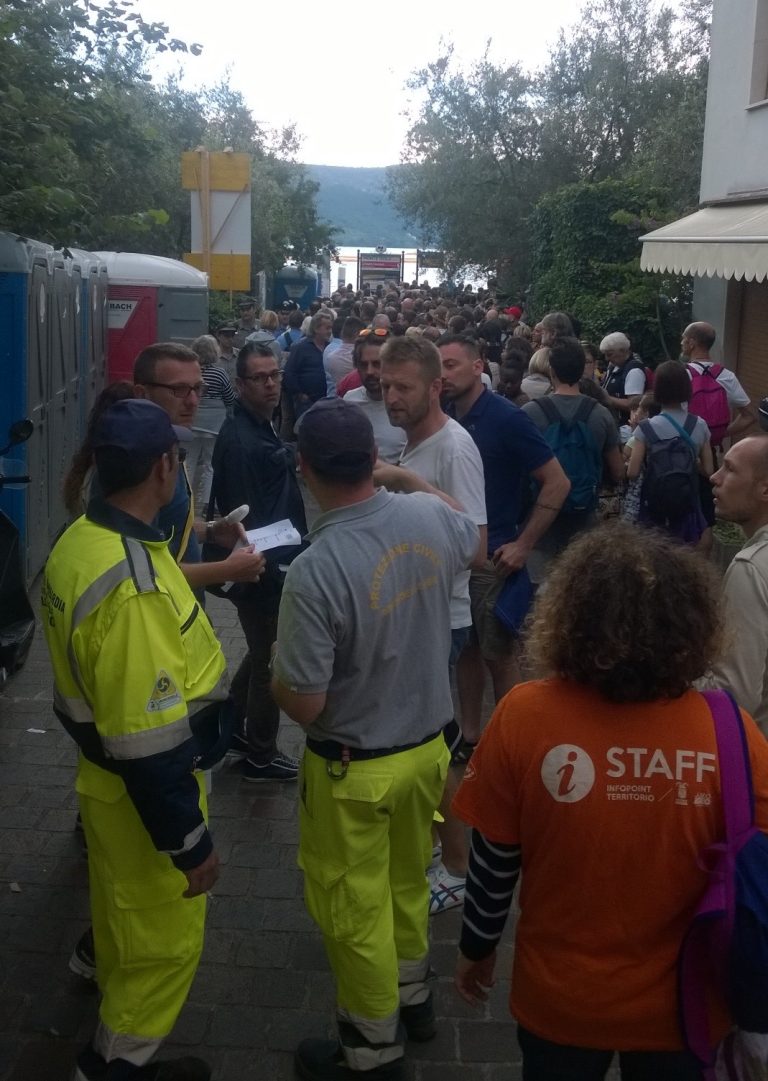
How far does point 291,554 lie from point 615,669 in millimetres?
3027

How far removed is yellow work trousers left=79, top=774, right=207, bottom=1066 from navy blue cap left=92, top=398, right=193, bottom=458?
88cm

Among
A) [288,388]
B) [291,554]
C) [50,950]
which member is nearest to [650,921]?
[50,950]

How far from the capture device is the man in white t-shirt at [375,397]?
6363mm

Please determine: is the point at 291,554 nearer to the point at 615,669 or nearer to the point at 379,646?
the point at 379,646

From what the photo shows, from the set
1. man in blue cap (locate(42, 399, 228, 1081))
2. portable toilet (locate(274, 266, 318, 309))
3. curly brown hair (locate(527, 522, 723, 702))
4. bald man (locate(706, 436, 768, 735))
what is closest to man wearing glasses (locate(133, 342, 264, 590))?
man in blue cap (locate(42, 399, 228, 1081))

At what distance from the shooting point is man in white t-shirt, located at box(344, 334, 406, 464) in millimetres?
6363

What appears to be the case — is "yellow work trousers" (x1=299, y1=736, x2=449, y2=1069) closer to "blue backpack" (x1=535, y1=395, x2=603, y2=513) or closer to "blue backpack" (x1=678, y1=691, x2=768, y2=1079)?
"blue backpack" (x1=678, y1=691, x2=768, y2=1079)

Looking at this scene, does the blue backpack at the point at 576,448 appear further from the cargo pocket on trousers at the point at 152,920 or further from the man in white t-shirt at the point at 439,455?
the cargo pocket on trousers at the point at 152,920

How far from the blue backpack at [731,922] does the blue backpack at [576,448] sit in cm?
378

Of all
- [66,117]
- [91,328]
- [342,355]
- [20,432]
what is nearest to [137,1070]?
[20,432]

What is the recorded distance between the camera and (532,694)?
7.45 ft

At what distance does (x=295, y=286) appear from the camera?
4547 cm

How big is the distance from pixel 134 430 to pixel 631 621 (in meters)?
1.35

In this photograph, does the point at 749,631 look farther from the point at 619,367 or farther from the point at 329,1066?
the point at 619,367
